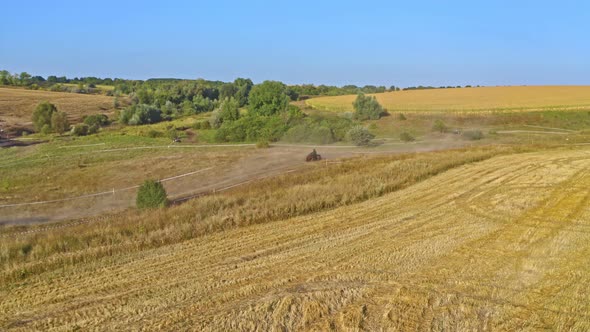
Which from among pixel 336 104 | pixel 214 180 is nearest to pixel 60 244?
pixel 214 180

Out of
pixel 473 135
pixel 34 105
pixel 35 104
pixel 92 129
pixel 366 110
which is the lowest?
pixel 92 129

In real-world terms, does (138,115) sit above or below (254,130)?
above

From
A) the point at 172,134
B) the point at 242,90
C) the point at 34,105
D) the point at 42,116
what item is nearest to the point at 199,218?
the point at 172,134

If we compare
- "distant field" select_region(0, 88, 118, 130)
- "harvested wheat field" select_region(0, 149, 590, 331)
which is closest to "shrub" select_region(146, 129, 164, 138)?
"distant field" select_region(0, 88, 118, 130)

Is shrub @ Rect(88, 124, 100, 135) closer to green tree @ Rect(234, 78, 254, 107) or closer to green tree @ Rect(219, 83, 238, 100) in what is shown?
green tree @ Rect(234, 78, 254, 107)

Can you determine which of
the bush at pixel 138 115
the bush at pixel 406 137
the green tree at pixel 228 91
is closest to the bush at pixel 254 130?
the bush at pixel 406 137

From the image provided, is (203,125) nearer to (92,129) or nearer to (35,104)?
(92,129)
